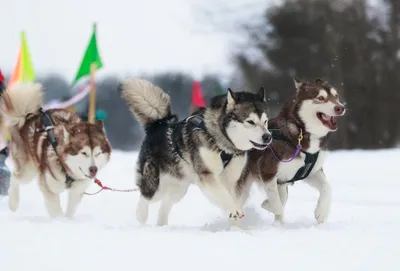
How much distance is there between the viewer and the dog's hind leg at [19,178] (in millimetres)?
5789

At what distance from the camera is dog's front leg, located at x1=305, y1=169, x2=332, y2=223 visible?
4.65 metres

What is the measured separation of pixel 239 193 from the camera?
4812 mm

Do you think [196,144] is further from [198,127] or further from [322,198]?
[322,198]

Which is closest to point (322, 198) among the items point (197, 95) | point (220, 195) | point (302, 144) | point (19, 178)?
point (302, 144)

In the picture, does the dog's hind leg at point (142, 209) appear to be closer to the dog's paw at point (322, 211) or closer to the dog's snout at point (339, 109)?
the dog's paw at point (322, 211)

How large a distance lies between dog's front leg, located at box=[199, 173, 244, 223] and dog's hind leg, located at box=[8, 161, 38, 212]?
223cm

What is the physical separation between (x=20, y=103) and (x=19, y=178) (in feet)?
2.53

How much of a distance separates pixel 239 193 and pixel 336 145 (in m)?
12.2

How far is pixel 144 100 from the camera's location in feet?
16.9

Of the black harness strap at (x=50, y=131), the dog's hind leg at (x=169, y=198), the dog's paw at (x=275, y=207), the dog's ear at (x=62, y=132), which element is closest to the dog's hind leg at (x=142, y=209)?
the dog's hind leg at (x=169, y=198)

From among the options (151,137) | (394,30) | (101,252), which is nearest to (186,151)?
(151,137)

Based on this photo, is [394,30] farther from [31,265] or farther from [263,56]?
[31,265]

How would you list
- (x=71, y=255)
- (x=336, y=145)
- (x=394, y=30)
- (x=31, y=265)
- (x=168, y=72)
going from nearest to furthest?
1. (x=31, y=265)
2. (x=71, y=255)
3. (x=394, y=30)
4. (x=336, y=145)
5. (x=168, y=72)

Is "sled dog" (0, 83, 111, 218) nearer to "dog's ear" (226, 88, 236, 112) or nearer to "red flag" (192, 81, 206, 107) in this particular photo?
"dog's ear" (226, 88, 236, 112)
